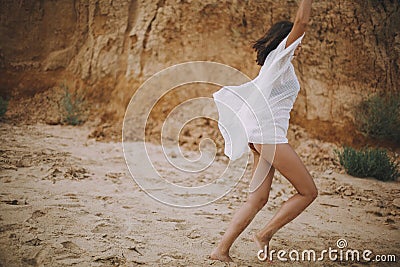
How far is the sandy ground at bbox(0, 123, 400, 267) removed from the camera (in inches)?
102

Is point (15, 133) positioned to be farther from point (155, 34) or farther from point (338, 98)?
point (338, 98)

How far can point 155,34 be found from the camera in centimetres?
680

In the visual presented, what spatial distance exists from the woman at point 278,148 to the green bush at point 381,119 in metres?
3.96

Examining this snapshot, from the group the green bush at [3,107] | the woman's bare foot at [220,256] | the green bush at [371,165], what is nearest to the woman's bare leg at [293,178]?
the woman's bare foot at [220,256]

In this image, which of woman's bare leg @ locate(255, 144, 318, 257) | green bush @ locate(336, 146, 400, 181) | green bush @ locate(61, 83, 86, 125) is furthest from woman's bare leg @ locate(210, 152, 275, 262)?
green bush @ locate(61, 83, 86, 125)

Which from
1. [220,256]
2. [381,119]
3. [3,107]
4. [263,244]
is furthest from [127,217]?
[381,119]

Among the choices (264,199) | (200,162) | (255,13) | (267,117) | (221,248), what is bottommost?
(200,162)

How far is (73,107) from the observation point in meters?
6.65

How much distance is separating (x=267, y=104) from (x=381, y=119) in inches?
162

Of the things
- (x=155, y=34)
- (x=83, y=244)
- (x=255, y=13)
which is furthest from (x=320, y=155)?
(x=83, y=244)

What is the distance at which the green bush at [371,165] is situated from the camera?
507 centimetres

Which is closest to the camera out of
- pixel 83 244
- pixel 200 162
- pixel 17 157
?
pixel 83 244

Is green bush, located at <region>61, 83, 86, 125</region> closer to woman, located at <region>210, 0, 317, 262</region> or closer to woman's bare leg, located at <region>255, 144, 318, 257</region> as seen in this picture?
woman, located at <region>210, 0, 317, 262</region>

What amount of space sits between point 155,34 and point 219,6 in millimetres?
1135
